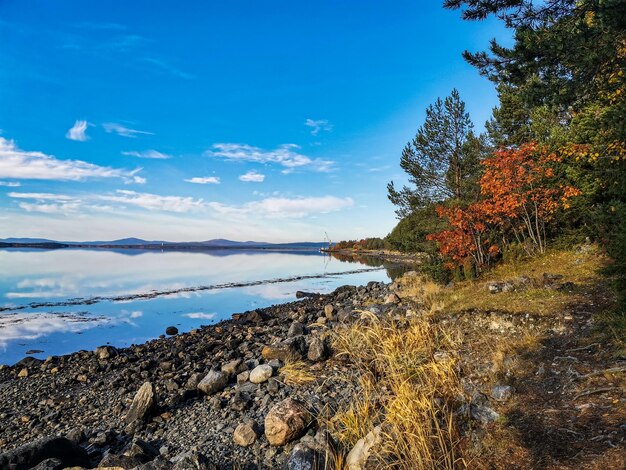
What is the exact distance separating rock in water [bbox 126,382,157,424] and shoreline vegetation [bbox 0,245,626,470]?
23 mm

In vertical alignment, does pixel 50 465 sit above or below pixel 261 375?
below

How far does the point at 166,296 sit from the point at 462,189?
69.8ft

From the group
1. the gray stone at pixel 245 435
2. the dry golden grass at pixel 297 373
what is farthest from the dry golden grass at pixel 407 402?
the gray stone at pixel 245 435

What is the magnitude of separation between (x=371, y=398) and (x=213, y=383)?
3.74m

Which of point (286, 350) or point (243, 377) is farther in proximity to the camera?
point (286, 350)

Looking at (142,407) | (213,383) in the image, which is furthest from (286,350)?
(142,407)

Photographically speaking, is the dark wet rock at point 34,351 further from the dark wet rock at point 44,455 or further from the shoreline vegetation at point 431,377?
the dark wet rock at point 44,455

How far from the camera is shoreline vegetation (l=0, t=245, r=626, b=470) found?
4074 mm

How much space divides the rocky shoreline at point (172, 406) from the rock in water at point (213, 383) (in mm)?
22

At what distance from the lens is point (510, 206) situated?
53.5ft

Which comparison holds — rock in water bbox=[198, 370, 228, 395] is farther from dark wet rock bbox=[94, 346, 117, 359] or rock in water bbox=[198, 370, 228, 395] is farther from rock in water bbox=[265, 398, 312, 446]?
dark wet rock bbox=[94, 346, 117, 359]

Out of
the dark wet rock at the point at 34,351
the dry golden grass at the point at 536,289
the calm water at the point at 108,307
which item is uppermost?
the dry golden grass at the point at 536,289

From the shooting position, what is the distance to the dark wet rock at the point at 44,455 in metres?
5.21

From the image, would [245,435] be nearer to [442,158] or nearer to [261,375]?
[261,375]
